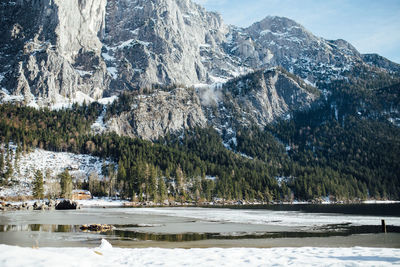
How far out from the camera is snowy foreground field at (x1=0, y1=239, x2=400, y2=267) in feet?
46.1

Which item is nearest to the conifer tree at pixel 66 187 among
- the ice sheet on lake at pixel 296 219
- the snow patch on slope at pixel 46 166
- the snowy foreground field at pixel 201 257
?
the snow patch on slope at pixel 46 166

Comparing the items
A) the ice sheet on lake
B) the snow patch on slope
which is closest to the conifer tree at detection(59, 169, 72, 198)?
the snow patch on slope

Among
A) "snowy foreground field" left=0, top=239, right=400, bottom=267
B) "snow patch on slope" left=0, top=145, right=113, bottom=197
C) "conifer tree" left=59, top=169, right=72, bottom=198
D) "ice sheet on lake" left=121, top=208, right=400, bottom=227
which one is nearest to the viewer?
"snowy foreground field" left=0, top=239, right=400, bottom=267

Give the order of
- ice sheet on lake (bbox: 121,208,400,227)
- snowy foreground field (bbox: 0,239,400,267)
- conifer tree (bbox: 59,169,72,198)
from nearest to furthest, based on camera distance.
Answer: snowy foreground field (bbox: 0,239,400,267), ice sheet on lake (bbox: 121,208,400,227), conifer tree (bbox: 59,169,72,198)

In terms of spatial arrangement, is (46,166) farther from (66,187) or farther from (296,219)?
Answer: (296,219)

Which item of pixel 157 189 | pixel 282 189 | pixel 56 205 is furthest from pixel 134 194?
pixel 282 189

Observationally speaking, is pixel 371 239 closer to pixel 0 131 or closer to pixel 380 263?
pixel 380 263

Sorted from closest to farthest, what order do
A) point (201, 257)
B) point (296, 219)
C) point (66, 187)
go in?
point (201, 257), point (296, 219), point (66, 187)

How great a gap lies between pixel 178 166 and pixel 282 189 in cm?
6044

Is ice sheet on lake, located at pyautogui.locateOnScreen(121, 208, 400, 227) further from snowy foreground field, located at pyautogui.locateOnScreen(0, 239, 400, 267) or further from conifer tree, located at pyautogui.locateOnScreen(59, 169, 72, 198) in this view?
conifer tree, located at pyautogui.locateOnScreen(59, 169, 72, 198)

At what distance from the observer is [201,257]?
18.6 metres

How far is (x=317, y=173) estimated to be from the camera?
630 feet

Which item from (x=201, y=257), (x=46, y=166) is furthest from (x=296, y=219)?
(x=46, y=166)

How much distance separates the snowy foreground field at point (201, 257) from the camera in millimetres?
14055
